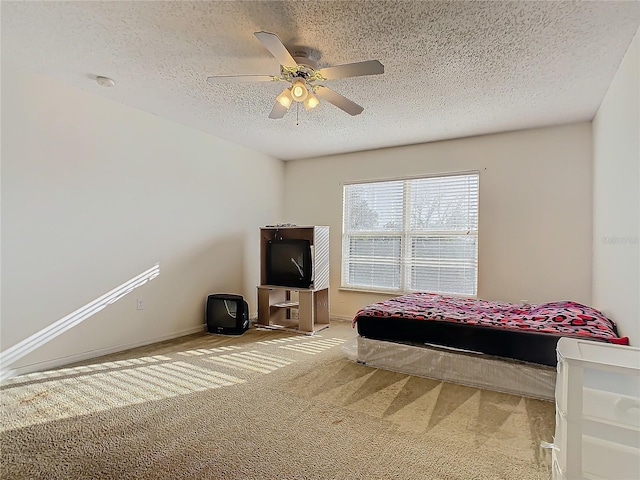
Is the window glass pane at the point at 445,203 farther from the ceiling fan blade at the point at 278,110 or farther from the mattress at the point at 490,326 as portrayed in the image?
the ceiling fan blade at the point at 278,110

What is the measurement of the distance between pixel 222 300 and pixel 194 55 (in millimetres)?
2754

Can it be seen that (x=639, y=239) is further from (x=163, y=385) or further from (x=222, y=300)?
(x=222, y=300)

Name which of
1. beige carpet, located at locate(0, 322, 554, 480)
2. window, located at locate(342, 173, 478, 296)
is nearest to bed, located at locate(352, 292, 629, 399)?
beige carpet, located at locate(0, 322, 554, 480)

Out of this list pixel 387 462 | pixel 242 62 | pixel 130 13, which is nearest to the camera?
pixel 387 462

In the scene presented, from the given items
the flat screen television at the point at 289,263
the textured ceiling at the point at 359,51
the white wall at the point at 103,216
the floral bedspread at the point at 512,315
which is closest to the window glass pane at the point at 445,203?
the textured ceiling at the point at 359,51

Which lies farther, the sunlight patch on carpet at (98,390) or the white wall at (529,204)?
the white wall at (529,204)

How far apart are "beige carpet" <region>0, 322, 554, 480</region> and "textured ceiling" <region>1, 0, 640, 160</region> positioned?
2.47 metres

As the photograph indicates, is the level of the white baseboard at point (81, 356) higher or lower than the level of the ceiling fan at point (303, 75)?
lower

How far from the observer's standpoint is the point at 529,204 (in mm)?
4078

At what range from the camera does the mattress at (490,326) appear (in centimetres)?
257

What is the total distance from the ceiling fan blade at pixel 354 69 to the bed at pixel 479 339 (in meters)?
2.02

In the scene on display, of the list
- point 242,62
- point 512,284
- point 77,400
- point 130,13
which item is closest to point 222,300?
point 77,400

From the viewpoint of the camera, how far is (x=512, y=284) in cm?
414

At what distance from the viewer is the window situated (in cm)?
447
